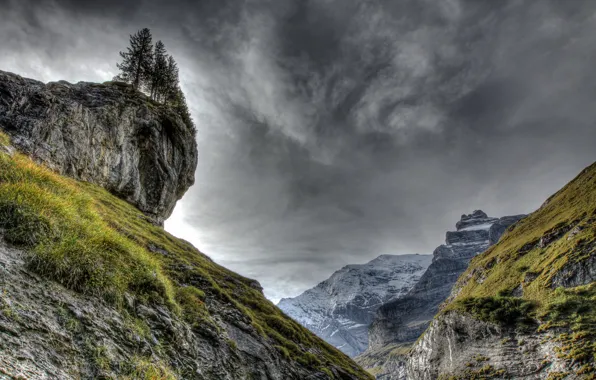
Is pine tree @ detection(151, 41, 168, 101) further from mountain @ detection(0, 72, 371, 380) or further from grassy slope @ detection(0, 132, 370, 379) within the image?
grassy slope @ detection(0, 132, 370, 379)

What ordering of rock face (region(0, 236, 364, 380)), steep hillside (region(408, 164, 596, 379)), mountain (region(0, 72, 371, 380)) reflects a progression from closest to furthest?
rock face (region(0, 236, 364, 380)) < mountain (region(0, 72, 371, 380)) < steep hillside (region(408, 164, 596, 379))

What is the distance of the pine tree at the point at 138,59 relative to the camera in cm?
7122

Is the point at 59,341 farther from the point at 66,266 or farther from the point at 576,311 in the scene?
the point at 576,311

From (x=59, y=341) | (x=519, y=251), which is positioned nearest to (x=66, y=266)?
(x=59, y=341)

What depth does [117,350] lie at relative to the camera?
852cm

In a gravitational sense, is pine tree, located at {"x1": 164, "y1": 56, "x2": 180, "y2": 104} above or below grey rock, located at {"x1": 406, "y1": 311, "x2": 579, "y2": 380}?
above

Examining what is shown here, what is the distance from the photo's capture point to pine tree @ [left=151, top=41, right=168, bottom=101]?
76.3m

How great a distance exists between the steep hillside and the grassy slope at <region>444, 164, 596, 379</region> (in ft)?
0.38

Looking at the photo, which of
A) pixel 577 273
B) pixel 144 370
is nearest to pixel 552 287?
pixel 577 273

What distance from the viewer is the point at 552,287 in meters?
58.1

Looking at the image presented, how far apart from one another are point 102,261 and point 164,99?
81058 mm

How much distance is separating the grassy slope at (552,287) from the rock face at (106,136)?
72.9 m

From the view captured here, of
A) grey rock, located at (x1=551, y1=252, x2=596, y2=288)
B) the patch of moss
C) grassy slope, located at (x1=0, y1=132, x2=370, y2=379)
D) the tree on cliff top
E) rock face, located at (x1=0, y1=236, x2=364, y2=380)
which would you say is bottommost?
rock face, located at (x1=0, y1=236, x2=364, y2=380)

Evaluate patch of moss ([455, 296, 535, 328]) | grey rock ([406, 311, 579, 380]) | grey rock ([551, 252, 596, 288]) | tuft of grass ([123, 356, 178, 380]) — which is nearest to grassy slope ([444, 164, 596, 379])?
patch of moss ([455, 296, 535, 328])
